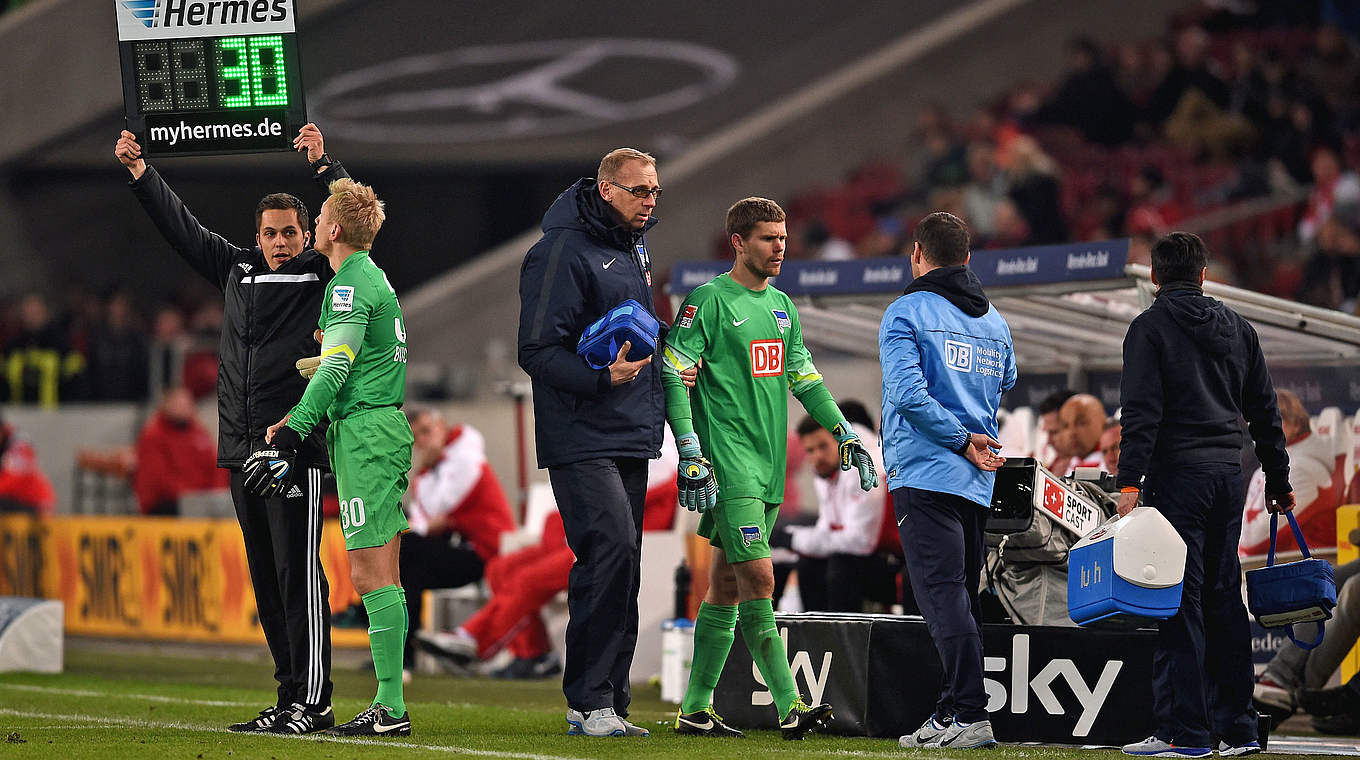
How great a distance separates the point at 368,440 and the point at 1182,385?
306 centimetres

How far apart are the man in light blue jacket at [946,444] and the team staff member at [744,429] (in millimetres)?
328

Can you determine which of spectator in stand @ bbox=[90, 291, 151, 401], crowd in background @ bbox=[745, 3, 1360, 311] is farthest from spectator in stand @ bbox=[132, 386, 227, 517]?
crowd in background @ bbox=[745, 3, 1360, 311]

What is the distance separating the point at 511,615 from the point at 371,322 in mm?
5214

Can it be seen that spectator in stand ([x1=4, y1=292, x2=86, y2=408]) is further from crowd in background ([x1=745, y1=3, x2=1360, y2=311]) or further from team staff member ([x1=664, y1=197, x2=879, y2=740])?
team staff member ([x1=664, y1=197, x2=879, y2=740])

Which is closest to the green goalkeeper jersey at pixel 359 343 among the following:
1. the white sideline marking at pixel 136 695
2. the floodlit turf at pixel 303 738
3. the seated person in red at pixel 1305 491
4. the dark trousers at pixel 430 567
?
the floodlit turf at pixel 303 738

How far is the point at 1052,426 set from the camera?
10.2 meters

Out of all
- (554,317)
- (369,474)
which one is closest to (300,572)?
(369,474)

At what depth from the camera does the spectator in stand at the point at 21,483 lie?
15.8 m

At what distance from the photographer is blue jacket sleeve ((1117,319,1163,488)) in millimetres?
6473

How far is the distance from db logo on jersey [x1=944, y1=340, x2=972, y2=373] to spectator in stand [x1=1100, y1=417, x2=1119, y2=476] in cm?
282

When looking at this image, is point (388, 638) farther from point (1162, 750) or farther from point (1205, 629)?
point (1205, 629)

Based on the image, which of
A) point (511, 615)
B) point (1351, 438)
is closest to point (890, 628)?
point (1351, 438)

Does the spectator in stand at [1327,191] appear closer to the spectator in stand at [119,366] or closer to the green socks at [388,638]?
the green socks at [388,638]

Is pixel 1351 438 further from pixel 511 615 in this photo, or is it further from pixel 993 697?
pixel 511 615
